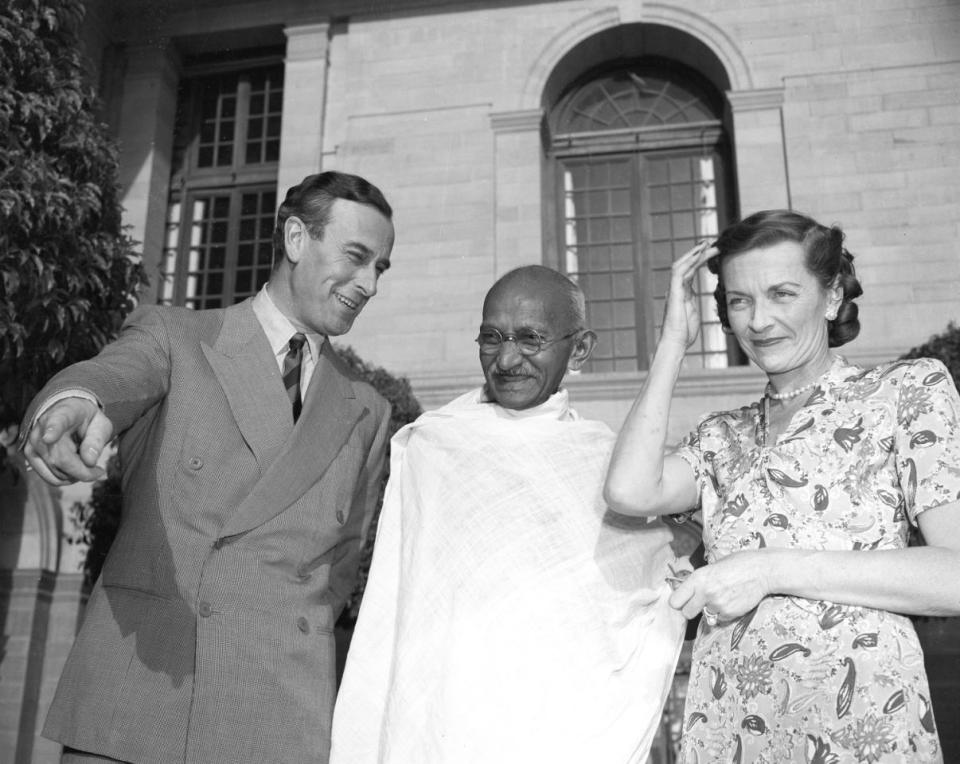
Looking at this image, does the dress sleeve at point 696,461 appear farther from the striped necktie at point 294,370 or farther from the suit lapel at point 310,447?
the striped necktie at point 294,370

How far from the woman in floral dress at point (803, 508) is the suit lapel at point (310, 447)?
89cm

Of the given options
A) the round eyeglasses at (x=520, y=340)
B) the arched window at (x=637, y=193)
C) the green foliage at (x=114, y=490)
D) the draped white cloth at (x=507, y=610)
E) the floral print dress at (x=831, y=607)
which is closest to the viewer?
the floral print dress at (x=831, y=607)

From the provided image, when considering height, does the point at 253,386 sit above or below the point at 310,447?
above

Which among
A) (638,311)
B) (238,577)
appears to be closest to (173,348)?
(238,577)

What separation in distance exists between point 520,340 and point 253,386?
798mm

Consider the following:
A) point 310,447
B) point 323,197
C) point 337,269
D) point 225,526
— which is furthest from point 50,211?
point 225,526

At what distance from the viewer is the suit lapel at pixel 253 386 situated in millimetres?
2869

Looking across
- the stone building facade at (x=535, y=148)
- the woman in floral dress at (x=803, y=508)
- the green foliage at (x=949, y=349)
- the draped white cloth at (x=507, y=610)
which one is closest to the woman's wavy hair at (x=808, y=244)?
the woman in floral dress at (x=803, y=508)

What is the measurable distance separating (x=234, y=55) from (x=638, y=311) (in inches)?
273

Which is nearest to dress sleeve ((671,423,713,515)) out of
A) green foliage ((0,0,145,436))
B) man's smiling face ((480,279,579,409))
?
man's smiling face ((480,279,579,409))

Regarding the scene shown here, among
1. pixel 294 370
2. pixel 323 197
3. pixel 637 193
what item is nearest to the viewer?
pixel 294 370

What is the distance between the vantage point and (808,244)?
263cm

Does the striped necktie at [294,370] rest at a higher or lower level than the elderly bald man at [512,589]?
higher

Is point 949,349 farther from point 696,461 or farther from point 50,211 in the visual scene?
point 50,211
